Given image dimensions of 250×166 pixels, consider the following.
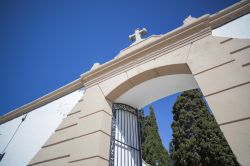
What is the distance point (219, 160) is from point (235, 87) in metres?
14.1

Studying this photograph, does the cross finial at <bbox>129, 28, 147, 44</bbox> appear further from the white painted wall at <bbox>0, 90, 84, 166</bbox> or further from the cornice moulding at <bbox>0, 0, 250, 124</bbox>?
the white painted wall at <bbox>0, 90, 84, 166</bbox>

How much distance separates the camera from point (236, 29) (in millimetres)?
4227

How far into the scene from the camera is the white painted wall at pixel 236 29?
4.03m

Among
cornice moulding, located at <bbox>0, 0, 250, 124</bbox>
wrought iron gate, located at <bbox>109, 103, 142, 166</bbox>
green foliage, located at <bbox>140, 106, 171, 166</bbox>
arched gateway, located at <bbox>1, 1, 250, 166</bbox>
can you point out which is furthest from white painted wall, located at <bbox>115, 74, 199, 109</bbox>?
green foliage, located at <bbox>140, 106, 171, 166</bbox>

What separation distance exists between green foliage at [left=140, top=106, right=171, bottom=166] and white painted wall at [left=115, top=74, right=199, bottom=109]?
1519 cm

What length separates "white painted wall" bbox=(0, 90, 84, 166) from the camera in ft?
19.0

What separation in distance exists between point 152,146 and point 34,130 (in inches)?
644

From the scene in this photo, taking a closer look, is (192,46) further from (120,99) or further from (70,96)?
(70,96)

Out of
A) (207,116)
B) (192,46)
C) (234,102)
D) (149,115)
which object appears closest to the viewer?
(234,102)

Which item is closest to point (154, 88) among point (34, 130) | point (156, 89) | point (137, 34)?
point (156, 89)

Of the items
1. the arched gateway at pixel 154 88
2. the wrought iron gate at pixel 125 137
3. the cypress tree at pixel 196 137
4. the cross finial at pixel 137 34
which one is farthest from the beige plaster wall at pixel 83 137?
the cypress tree at pixel 196 137

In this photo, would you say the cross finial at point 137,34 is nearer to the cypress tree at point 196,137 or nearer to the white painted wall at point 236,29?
the white painted wall at point 236,29

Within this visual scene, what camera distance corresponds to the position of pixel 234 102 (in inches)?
127

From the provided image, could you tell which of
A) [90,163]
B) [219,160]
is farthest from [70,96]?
[219,160]
